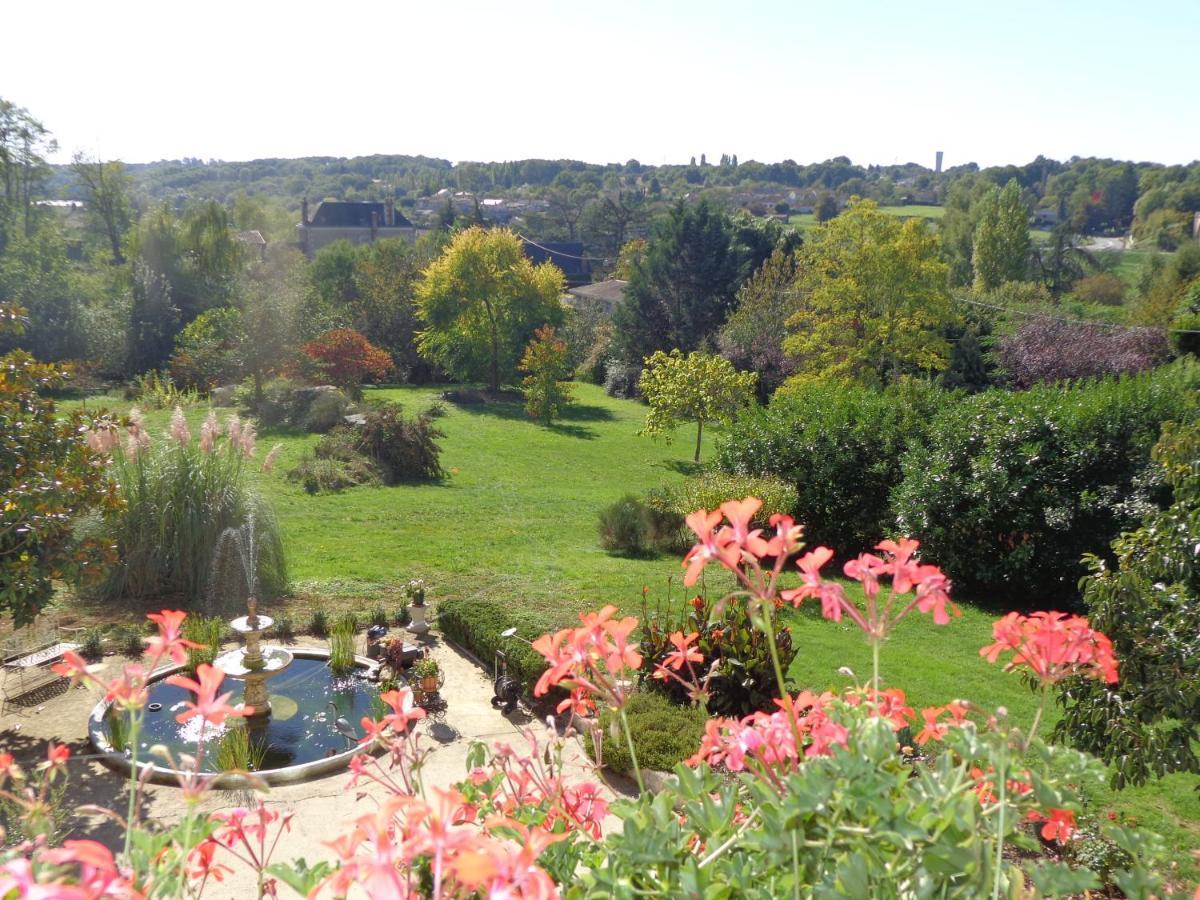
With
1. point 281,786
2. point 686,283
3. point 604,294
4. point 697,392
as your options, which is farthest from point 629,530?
point 604,294

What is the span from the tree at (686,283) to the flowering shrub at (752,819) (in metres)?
31.1

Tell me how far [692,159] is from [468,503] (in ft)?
645

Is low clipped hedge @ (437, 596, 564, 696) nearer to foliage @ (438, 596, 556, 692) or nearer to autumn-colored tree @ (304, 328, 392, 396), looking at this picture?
foliage @ (438, 596, 556, 692)

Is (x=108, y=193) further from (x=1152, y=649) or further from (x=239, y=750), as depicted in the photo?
(x=1152, y=649)

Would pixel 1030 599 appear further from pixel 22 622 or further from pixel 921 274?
pixel 921 274

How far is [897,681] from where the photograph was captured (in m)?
7.57

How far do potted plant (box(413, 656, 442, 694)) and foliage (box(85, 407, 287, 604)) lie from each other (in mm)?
3262

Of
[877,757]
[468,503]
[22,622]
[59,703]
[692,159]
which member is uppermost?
[692,159]

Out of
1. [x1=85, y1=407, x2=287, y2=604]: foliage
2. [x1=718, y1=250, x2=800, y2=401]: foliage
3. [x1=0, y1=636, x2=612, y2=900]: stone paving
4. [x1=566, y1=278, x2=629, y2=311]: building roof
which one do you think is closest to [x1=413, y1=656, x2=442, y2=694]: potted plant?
[x1=0, y1=636, x2=612, y2=900]: stone paving

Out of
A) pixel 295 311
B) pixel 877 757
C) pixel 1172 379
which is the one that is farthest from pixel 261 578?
pixel 295 311

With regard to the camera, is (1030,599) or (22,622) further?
(1030,599)

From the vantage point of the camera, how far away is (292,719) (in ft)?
22.8

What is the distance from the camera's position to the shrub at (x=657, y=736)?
5.64 metres

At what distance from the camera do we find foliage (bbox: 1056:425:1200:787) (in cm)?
388
